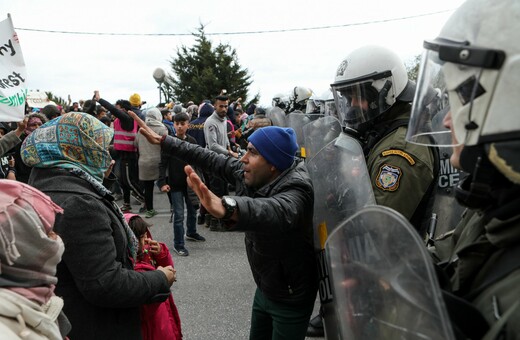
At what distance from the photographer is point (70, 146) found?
179 centimetres

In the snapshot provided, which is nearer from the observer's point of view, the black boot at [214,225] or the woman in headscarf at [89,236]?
the woman in headscarf at [89,236]

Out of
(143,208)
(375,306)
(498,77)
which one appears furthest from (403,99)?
(143,208)

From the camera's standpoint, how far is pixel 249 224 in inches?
66.6

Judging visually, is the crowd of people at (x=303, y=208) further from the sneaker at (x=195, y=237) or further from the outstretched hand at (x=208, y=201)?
the sneaker at (x=195, y=237)

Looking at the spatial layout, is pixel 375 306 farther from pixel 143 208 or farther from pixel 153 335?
pixel 143 208

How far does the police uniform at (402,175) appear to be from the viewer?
195 centimetres

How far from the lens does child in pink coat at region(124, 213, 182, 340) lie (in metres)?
2.04

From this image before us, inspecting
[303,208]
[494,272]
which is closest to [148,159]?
[303,208]

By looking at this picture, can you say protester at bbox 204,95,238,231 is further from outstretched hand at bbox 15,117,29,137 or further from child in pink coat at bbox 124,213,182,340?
child in pink coat at bbox 124,213,182,340

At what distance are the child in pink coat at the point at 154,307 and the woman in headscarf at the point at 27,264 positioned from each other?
76 cm

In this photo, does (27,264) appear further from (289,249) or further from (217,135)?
(217,135)

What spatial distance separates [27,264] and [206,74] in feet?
93.2

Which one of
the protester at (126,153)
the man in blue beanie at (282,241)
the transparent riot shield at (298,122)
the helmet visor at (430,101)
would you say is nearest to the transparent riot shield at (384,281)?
the helmet visor at (430,101)

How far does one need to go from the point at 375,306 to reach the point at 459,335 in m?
0.21
